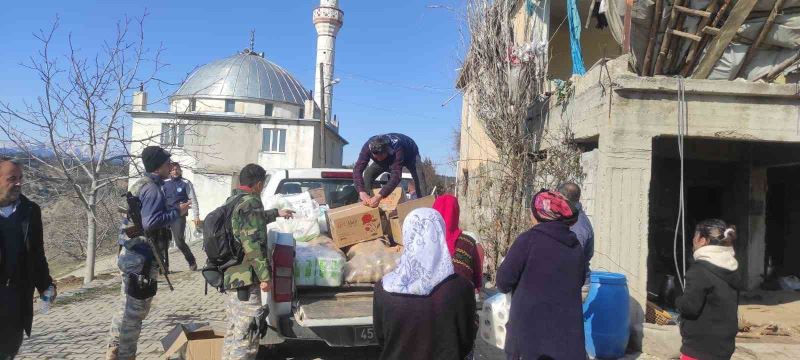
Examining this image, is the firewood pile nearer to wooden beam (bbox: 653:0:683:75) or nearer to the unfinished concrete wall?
wooden beam (bbox: 653:0:683:75)

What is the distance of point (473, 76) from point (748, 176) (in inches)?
193

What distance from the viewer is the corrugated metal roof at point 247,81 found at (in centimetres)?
4841

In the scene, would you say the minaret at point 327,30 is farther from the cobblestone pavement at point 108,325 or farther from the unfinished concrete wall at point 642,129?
the unfinished concrete wall at point 642,129

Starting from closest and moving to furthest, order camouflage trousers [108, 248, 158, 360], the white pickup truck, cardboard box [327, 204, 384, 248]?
the white pickup truck < camouflage trousers [108, 248, 158, 360] < cardboard box [327, 204, 384, 248]

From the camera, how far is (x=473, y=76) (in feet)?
31.3

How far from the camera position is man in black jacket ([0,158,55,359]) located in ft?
11.2

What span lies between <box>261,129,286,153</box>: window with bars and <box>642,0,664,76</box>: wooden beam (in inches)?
1634

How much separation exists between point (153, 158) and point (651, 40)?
5472mm

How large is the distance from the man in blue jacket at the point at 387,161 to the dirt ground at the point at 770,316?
4.10 m

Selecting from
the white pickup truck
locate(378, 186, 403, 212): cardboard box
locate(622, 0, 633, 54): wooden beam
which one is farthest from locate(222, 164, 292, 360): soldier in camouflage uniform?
locate(622, 0, 633, 54): wooden beam

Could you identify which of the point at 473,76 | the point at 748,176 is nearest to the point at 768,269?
the point at 748,176

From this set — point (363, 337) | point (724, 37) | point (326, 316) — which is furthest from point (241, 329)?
point (724, 37)

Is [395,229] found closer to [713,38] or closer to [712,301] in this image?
[712,301]

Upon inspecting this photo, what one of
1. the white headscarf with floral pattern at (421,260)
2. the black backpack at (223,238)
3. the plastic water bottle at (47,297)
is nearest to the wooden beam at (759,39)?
the white headscarf with floral pattern at (421,260)
